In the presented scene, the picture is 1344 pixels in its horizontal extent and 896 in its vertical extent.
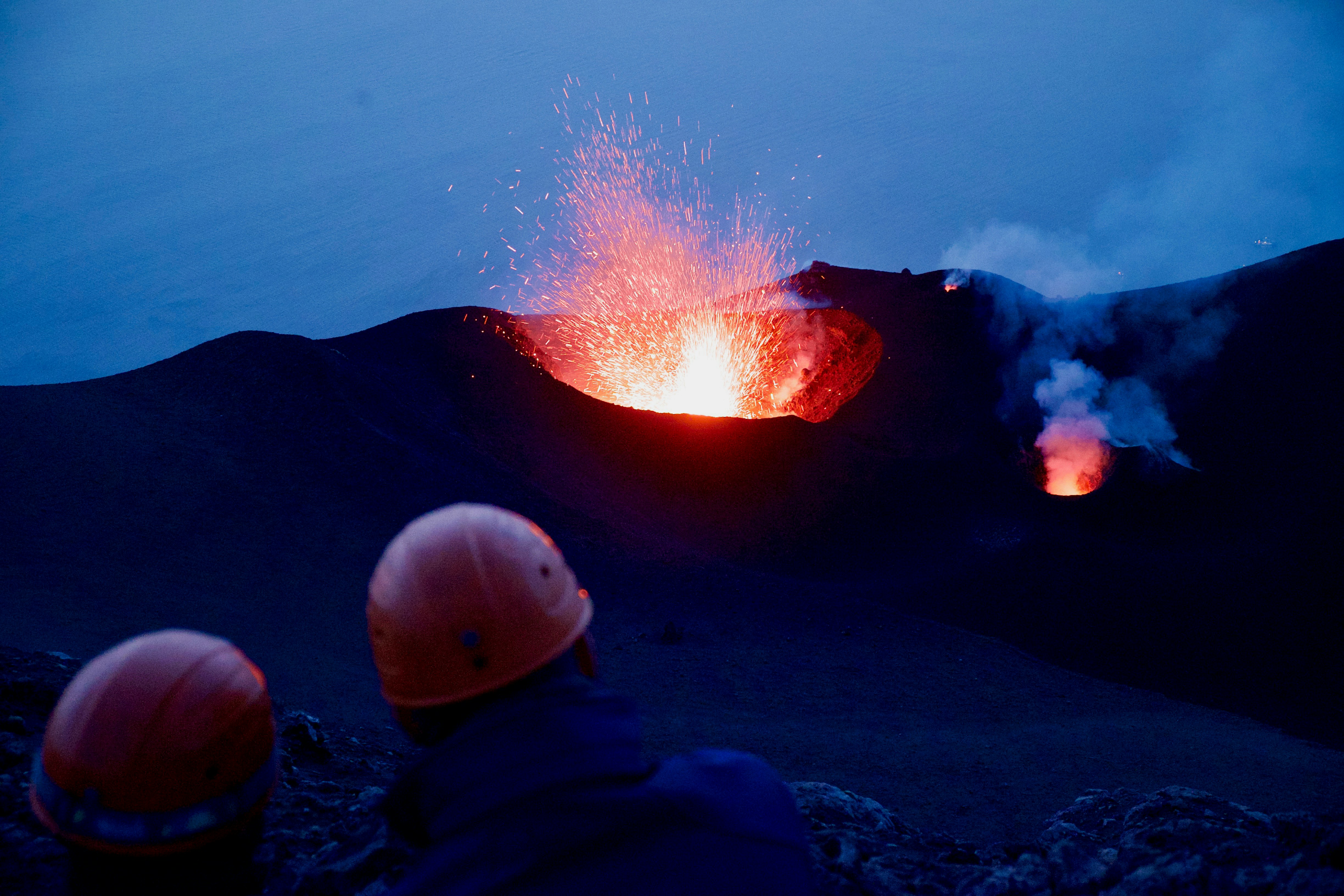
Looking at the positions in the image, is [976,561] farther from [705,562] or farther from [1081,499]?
[705,562]

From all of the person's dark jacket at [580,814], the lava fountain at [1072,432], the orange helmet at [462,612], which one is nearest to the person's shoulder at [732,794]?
the person's dark jacket at [580,814]

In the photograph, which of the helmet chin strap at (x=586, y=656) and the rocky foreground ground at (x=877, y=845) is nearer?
the helmet chin strap at (x=586, y=656)

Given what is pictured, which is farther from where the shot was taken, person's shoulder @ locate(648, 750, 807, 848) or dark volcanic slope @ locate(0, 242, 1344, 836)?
dark volcanic slope @ locate(0, 242, 1344, 836)

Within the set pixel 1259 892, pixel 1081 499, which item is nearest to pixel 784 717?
pixel 1259 892

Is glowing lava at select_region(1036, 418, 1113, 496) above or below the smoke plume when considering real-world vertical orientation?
below

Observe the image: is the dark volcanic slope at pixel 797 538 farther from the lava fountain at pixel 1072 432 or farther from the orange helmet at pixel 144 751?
the orange helmet at pixel 144 751

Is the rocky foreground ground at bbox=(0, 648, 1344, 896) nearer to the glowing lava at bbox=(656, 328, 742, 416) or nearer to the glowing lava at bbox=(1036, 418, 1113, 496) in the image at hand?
the glowing lava at bbox=(1036, 418, 1113, 496)

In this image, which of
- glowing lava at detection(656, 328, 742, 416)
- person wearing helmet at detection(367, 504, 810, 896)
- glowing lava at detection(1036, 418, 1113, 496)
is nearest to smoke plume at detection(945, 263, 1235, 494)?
glowing lava at detection(1036, 418, 1113, 496)
